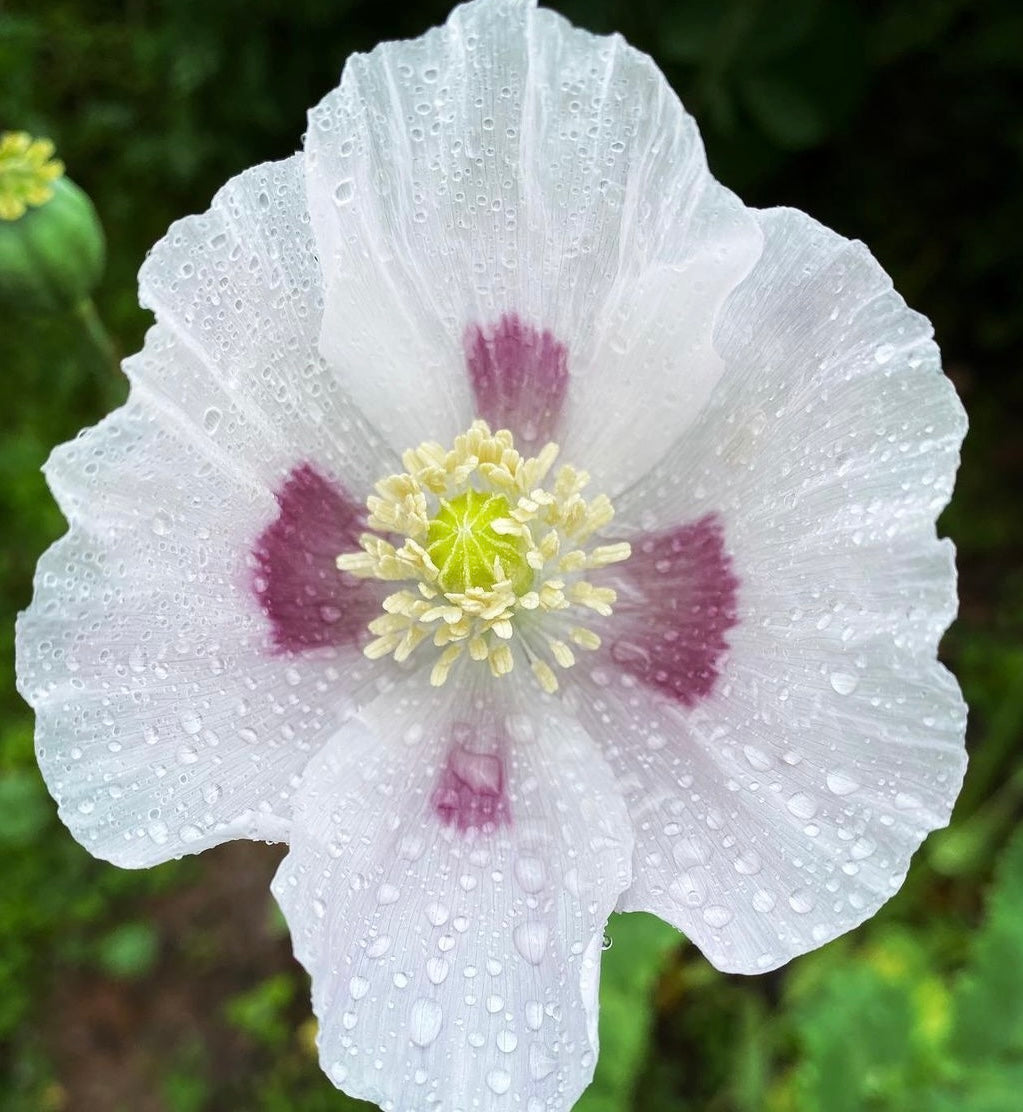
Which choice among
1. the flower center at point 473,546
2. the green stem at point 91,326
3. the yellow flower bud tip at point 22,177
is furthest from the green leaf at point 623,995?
the yellow flower bud tip at point 22,177

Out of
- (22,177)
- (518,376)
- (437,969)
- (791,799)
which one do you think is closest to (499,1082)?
(437,969)

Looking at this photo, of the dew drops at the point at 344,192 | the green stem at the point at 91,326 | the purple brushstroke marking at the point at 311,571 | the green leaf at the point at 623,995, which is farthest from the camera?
the green leaf at the point at 623,995

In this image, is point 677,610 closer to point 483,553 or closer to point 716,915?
point 483,553

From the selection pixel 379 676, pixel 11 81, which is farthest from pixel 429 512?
pixel 11 81

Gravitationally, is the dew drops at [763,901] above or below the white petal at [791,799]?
below

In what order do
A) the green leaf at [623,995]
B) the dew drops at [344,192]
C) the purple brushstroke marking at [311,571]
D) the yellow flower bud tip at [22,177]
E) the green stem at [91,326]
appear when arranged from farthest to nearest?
the green leaf at [623,995]
the green stem at [91,326]
the yellow flower bud tip at [22,177]
the purple brushstroke marking at [311,571]
the dew drops at [344,192]

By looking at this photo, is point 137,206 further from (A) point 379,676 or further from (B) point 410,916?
(B) point 410,916

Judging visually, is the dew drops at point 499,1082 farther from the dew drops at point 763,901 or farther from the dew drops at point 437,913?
the dew drops at point 763,901
